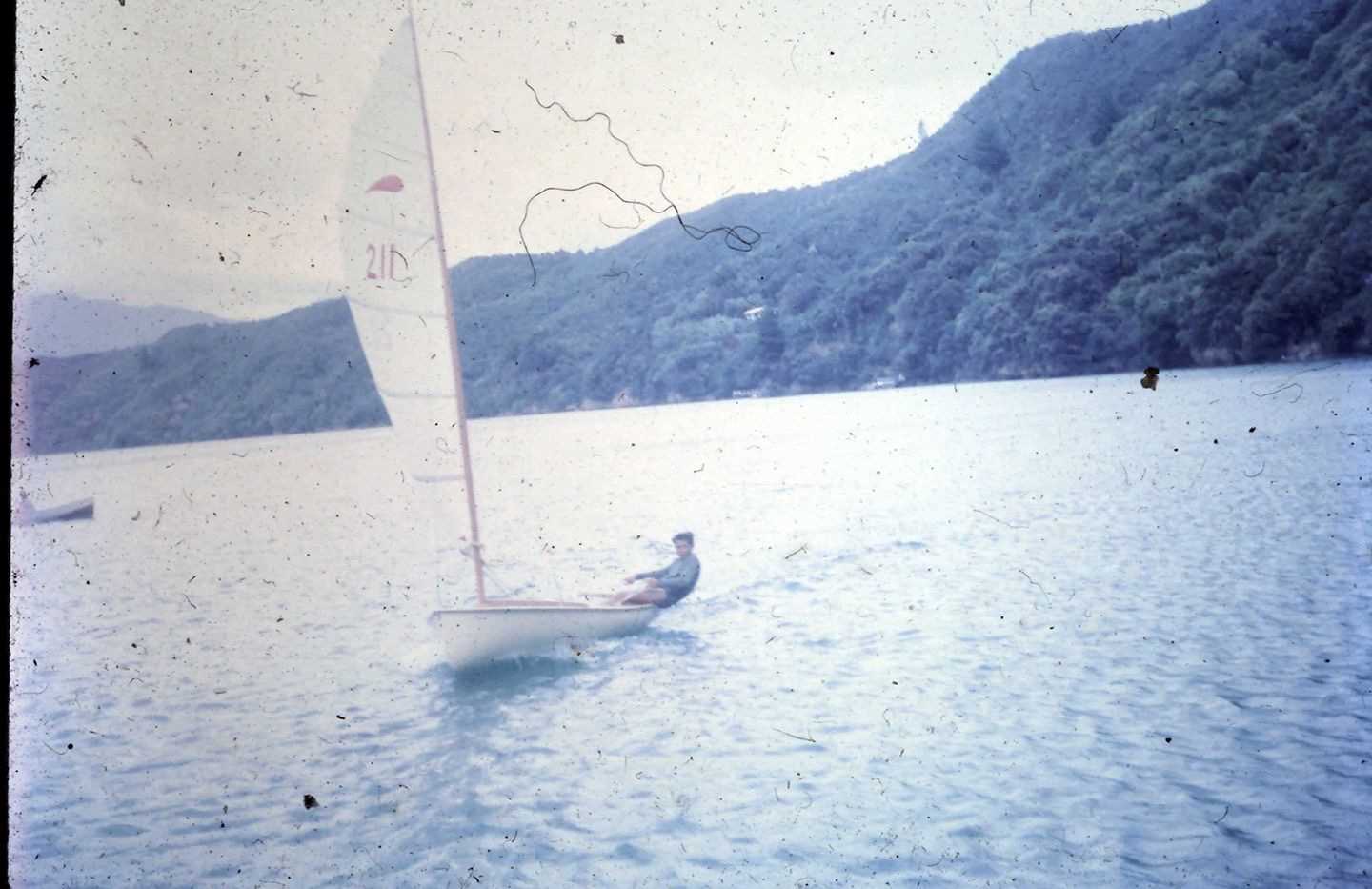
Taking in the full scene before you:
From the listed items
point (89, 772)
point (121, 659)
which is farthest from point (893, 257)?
point (121, 659)

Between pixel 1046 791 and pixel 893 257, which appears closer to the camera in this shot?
pixel 1046 791

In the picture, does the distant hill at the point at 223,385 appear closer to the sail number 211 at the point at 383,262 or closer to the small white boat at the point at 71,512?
the sail number 211 at the point at 383,262

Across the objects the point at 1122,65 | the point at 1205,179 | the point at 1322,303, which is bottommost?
the point at 1322,303

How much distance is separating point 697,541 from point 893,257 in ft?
12.6

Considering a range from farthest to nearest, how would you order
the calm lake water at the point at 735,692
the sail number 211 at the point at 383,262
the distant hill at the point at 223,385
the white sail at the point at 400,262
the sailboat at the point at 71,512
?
1. the sailboat at the point at 71,512
2. the distant hill at the point at 223,385
3. the sail number 211 at the point at 383,262
4. the white sail at the point at 400,262
5. the calm lake water at the point at 735,692

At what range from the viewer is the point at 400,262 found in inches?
150

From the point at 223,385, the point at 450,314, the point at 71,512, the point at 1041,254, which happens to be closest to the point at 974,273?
the point at 1041,254

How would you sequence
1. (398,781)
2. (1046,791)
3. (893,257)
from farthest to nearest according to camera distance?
(893,257) → (398,781) → (1046,791)

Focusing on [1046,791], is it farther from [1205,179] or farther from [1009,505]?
[1009,505]

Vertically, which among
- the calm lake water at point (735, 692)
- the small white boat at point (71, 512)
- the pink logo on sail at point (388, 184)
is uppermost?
the pink logo on sail at point (388, 184)

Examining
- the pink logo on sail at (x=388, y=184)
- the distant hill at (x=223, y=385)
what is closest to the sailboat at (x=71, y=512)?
the distant hill at (x=223, y=385)

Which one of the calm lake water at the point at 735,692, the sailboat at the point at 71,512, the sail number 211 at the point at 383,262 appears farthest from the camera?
the sailboat at the point at 71,512

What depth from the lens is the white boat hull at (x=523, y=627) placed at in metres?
4.25

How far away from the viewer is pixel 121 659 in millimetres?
6688
